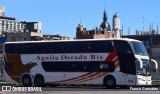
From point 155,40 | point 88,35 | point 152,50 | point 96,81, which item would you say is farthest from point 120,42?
point 155,40

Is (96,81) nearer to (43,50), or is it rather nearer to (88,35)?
(43,50)

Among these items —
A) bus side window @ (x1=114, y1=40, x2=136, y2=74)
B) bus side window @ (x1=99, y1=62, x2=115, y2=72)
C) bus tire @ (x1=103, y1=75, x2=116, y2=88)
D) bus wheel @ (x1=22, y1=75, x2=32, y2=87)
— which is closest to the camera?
bus side window @ (x1=114, y1=40, x2=136, y2=74)

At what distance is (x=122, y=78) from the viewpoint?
34.6m

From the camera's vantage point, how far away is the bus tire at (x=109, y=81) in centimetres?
3489

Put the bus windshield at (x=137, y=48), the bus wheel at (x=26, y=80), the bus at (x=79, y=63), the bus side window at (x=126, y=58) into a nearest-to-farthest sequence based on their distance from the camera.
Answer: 1. the bus side window at (x=126, y=58)
2. the bus windshield at (x=137, y=48)
3. the bus at (x=79, y=63)
4. the bus wheel at (x=26, y=80)

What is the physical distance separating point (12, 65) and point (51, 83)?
4.62 m

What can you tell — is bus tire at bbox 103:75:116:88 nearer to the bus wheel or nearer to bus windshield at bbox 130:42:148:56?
bus windshield at bbox 130:42:148:56

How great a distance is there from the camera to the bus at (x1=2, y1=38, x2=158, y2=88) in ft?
113

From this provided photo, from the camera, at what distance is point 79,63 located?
120 feet

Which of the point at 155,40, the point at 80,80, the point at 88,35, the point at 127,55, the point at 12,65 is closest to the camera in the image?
the point at 127,55

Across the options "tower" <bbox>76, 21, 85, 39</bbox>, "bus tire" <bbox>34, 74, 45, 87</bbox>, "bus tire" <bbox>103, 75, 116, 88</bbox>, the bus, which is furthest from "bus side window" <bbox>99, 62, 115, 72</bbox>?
"tower" <bbox>76, 21, 85, 39</bbox>

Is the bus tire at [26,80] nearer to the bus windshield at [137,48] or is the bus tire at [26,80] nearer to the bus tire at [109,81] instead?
the bus tire at [109,81]

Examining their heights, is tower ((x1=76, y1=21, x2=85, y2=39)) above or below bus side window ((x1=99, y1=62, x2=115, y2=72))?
above

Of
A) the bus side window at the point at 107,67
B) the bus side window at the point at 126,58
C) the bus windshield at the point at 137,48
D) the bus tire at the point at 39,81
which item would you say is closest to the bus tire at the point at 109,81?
the bus side window at the point at 107,67
